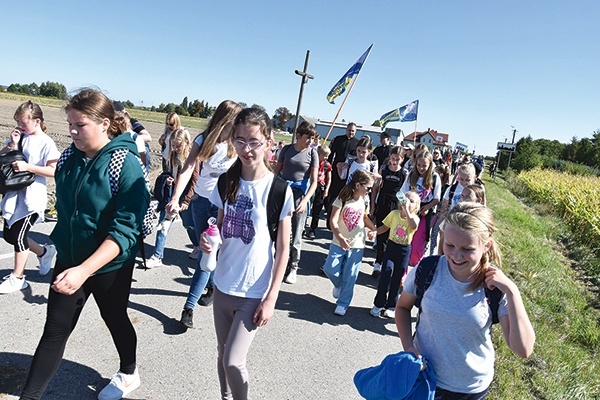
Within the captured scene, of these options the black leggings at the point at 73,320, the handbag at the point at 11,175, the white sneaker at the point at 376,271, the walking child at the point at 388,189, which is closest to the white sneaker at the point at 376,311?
the white sneaker at the point at 376,271

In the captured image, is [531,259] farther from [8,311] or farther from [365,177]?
[8,311]

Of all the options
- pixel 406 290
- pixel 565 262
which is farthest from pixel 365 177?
pixel 565 262

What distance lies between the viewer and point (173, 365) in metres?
3.12

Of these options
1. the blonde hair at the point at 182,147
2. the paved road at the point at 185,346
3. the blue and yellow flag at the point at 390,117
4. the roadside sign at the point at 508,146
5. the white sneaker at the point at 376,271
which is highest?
the roadside sign at the point at 508,146

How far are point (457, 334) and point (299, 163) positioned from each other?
339cm

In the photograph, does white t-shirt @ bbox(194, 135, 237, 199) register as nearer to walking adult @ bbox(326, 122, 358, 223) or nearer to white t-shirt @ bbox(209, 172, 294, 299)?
white t-shirt @ bbox(209, 172, 294, 299)

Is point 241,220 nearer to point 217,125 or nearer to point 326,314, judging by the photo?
point 217,125

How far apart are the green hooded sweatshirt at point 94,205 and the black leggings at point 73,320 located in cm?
14

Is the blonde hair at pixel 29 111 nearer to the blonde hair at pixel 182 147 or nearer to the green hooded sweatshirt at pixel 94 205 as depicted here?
the blonde hair at pixel 182 147

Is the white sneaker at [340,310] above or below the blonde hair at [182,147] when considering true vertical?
below

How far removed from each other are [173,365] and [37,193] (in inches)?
85.2

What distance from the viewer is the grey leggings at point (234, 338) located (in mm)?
2195

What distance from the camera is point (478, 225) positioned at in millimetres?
1866

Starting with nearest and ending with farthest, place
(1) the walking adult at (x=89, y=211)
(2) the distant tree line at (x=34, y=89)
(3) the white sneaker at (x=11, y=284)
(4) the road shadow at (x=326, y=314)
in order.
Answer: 1. (1) the walking adult at (x=89, y=211)
2. (3) the white sneaker at (x=11, y=284)
3. (4) the road shadow at (x=326, y=314)
4. (2) the distant tree line at (x=34, y=89)
